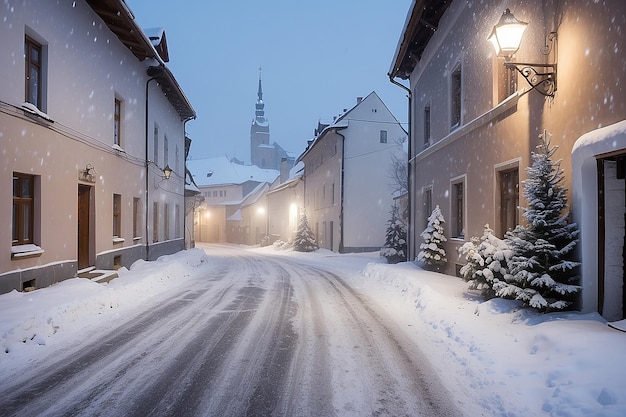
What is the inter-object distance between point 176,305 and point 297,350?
4.18 metres

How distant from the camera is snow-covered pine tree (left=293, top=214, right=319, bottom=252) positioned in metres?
33.4

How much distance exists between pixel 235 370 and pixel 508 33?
633 centimetres

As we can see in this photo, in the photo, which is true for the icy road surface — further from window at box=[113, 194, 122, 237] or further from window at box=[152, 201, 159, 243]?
window at box=[152, 201, 159, 243]

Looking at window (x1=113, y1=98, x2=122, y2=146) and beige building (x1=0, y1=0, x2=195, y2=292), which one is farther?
window (x1=113, y1=98, x2=122, y2=146)

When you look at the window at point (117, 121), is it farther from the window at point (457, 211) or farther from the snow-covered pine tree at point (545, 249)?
the snow-covered pine tree at point (545, 249)

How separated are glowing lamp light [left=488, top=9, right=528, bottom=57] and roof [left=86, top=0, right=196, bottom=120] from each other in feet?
30.0

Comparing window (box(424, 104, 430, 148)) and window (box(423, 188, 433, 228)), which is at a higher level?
window (box(424, 104, 430, 148))

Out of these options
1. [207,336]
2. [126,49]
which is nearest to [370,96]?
[126,49]

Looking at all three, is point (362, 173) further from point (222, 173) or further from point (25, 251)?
point (222, 173)

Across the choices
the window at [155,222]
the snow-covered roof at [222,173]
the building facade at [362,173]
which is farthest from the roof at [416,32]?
the snow-covered roof at [222,173]

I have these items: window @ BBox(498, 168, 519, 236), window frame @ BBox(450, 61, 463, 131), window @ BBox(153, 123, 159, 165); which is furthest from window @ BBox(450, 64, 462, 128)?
window @ BBox(153, 123, 159, 165)

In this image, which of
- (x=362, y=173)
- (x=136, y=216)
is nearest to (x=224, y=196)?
(x=362, y=173)

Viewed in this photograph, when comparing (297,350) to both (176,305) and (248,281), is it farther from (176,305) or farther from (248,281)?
(248,281)

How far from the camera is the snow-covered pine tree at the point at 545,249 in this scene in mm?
6141
